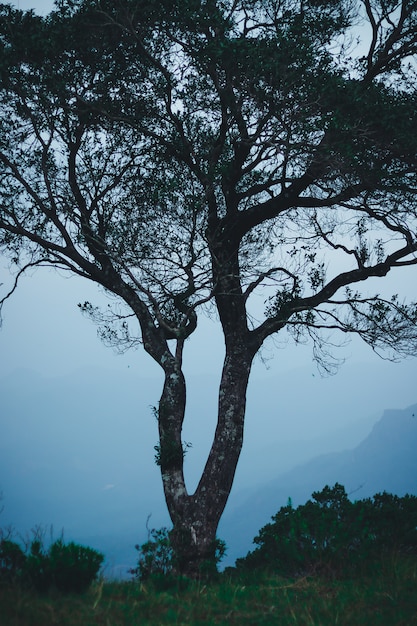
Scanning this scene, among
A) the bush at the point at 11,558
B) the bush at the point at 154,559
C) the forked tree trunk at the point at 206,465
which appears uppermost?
the forked tree trunk at the point at 206,465

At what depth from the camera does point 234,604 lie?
625 cm

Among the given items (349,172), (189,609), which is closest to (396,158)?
(349,172)

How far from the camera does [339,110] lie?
10125 millimetres

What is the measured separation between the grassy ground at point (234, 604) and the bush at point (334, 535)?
675 mm

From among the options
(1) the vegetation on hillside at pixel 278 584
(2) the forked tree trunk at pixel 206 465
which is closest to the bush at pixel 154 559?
(1) the vegetation on hillside at pixel 278 584

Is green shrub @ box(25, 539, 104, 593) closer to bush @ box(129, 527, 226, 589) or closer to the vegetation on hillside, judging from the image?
the vegetation on hillside

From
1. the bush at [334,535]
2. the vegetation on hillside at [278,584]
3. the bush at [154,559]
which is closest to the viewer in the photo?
the vegetation on hillside at [278,584]

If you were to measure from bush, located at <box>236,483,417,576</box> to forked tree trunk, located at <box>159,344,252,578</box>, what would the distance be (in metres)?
1.07

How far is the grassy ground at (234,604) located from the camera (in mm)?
5301

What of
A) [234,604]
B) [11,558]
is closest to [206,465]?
[234,604]

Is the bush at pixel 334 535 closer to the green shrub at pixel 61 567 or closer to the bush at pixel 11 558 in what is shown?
the green shrub at pixel 61 567

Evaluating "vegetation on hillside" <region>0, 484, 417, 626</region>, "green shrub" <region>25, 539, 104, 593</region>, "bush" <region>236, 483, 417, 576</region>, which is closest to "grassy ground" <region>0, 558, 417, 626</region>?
"vegetation on hillside" <region>0, 484, 417, 626</region>

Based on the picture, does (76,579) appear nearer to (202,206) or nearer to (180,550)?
(180,550)

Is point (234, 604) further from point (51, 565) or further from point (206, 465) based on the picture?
point (206, 465)
